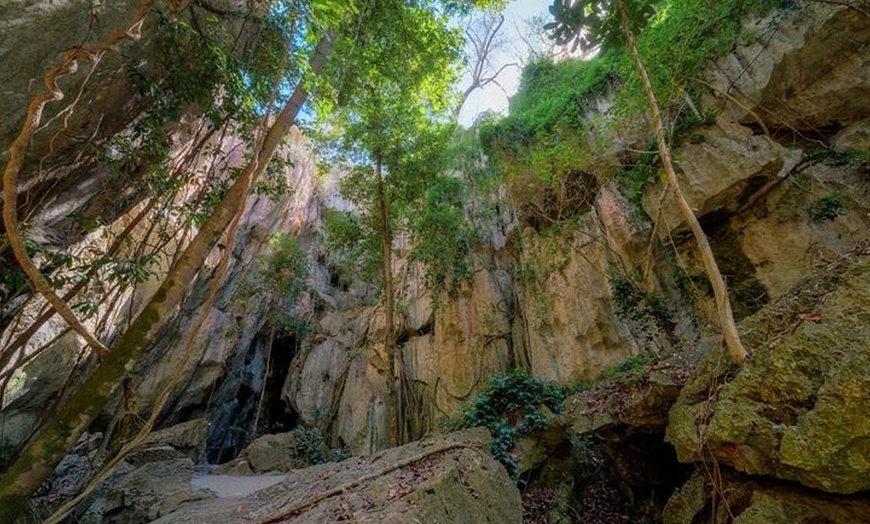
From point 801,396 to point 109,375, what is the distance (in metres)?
6.17

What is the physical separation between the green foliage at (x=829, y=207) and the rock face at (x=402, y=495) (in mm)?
8441

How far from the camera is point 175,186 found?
5.12m

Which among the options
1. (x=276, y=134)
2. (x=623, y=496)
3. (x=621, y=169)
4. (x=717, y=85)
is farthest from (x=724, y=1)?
(x=623, y=496)

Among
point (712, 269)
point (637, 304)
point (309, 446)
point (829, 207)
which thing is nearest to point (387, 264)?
point (637, 304)

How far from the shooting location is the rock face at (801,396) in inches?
123

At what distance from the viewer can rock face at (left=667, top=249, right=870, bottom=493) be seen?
312cm

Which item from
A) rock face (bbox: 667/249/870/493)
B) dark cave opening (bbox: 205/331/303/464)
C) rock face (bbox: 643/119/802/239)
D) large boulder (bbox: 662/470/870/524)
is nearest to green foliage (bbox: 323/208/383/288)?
dark cave opening (bbox: 205/331/303/464)

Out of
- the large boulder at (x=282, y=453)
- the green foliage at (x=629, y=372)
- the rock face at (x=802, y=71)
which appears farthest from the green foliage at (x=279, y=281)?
the rock face at (x=802, y=71)

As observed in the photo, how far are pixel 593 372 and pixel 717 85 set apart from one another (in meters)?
7.59

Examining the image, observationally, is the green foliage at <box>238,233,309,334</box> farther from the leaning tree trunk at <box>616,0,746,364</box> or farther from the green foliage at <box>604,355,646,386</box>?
the leaning tree trunk at <box>616,0,746,364</box>

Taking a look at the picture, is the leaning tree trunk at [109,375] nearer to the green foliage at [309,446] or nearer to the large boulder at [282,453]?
the large boulder at [282,453]

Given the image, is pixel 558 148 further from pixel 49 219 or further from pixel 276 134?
pixel 49 219

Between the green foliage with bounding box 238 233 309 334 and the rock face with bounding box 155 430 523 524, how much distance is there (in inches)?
420

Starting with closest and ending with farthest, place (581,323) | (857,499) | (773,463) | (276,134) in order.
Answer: (857,499) → (773,463) → (276,134) → (581,323)
